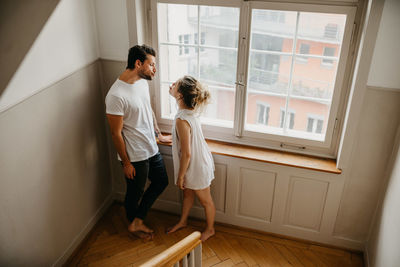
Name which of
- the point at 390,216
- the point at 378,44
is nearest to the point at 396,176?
the point at 390,216

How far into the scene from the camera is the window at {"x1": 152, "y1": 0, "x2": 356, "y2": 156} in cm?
250

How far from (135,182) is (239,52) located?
1335mm

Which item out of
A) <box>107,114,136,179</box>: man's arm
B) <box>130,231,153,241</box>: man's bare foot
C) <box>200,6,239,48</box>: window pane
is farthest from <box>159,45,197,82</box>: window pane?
<box>130,231,153,241</box>: man's bare foot

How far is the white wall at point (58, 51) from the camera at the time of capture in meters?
2.07

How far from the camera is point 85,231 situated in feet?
9.91

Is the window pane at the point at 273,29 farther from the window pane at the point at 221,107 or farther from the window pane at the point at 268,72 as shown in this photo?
the window pane at the point at 221,107

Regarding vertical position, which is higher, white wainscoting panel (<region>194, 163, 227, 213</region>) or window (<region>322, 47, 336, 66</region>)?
window (<region>322, 47, 336, 66</region>)

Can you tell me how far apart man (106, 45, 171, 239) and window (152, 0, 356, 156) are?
398 mm

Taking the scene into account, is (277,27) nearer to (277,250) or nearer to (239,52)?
(239,52)

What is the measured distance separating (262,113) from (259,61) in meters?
0.47

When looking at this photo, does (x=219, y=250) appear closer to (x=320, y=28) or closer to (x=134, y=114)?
(x=134, y=114)

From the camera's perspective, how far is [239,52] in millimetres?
2697

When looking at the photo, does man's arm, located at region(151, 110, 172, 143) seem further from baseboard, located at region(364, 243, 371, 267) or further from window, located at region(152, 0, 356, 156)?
baseboard, located at region(364, 243, 371, 267)

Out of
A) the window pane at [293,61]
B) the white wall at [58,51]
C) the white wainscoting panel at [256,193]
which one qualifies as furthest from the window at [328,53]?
the white wall at [58,51]
